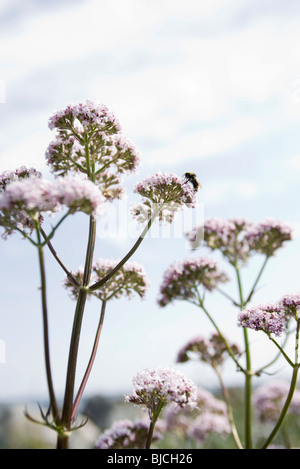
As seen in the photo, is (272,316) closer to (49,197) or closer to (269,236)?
(49,197)

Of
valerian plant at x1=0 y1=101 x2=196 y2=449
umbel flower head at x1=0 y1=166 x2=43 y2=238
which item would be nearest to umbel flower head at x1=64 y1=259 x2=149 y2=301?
valerian plant at x1=0 y1=101 x2=196 y2=449

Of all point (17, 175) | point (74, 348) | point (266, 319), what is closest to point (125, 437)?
point (74, 348)

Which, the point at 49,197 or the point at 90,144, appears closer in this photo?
the point at 49,197

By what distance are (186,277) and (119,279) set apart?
2.37 m

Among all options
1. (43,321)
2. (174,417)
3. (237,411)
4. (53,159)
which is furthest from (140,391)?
(237,411)

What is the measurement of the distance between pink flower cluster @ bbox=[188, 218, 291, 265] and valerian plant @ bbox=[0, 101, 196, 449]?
2.85 meters

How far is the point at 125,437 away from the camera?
21.5 feet

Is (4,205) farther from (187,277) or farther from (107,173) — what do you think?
(187,277)

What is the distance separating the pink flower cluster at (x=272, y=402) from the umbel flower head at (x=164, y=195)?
737cm

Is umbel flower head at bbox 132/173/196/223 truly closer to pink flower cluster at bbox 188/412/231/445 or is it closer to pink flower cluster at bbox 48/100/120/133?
pink flower cluster at bbox 48/100/120/133

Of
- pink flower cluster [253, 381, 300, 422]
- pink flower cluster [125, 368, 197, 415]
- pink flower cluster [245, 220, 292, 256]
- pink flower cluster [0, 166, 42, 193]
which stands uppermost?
pink flower cluster [0, 166, 42, 193]

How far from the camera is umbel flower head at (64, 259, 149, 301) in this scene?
18.4ft

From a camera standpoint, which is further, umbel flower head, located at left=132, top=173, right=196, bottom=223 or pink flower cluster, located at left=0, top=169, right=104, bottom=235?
umbel flower head, located at left=132, top=173, right=196, bottom=223

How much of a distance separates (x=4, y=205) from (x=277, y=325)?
9.39 ft
